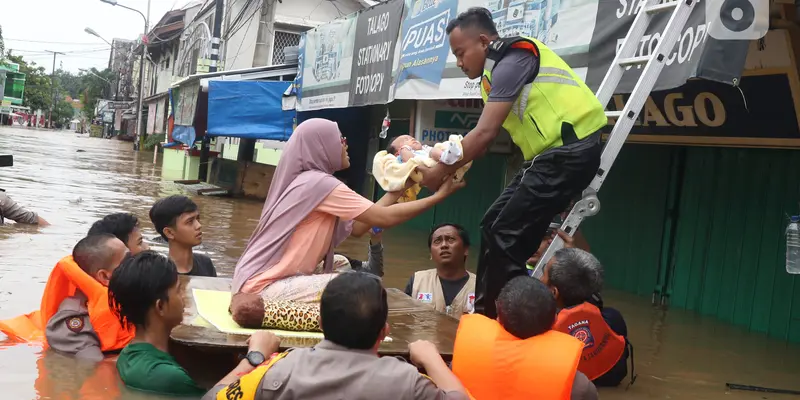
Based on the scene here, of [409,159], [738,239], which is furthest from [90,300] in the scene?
[738,239]

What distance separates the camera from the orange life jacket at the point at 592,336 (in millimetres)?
4500

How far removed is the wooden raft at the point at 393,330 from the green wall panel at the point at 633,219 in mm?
4051

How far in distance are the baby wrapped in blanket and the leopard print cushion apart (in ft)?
2.85

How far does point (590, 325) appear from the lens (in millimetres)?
4555

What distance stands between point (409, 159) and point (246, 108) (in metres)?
12.1

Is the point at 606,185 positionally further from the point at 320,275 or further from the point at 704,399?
the point at 320,275

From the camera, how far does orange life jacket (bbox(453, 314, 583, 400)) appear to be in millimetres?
3418

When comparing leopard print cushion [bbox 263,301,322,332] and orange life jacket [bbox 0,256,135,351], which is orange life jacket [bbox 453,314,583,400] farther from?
orange life jacket [bbox 0,256,135,351]

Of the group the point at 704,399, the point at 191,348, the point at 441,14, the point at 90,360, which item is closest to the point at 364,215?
the point at 191,348

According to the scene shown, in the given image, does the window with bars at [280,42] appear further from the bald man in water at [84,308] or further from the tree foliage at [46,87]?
the tree foliage at [46,87]

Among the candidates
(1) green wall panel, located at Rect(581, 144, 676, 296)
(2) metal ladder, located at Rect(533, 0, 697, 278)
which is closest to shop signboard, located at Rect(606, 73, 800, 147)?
(1) green wall panel, located at Rect(581, 144, 676, 296)

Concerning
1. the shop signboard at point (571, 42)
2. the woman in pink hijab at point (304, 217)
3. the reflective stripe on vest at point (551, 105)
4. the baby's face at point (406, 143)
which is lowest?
the woman in pink hijab at point (304, 217)

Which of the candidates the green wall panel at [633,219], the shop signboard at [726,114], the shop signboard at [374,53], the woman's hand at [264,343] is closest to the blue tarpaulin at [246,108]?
the shop signboard at [374,53]

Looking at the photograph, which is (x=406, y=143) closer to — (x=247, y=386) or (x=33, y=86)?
(x=247, y=386)
